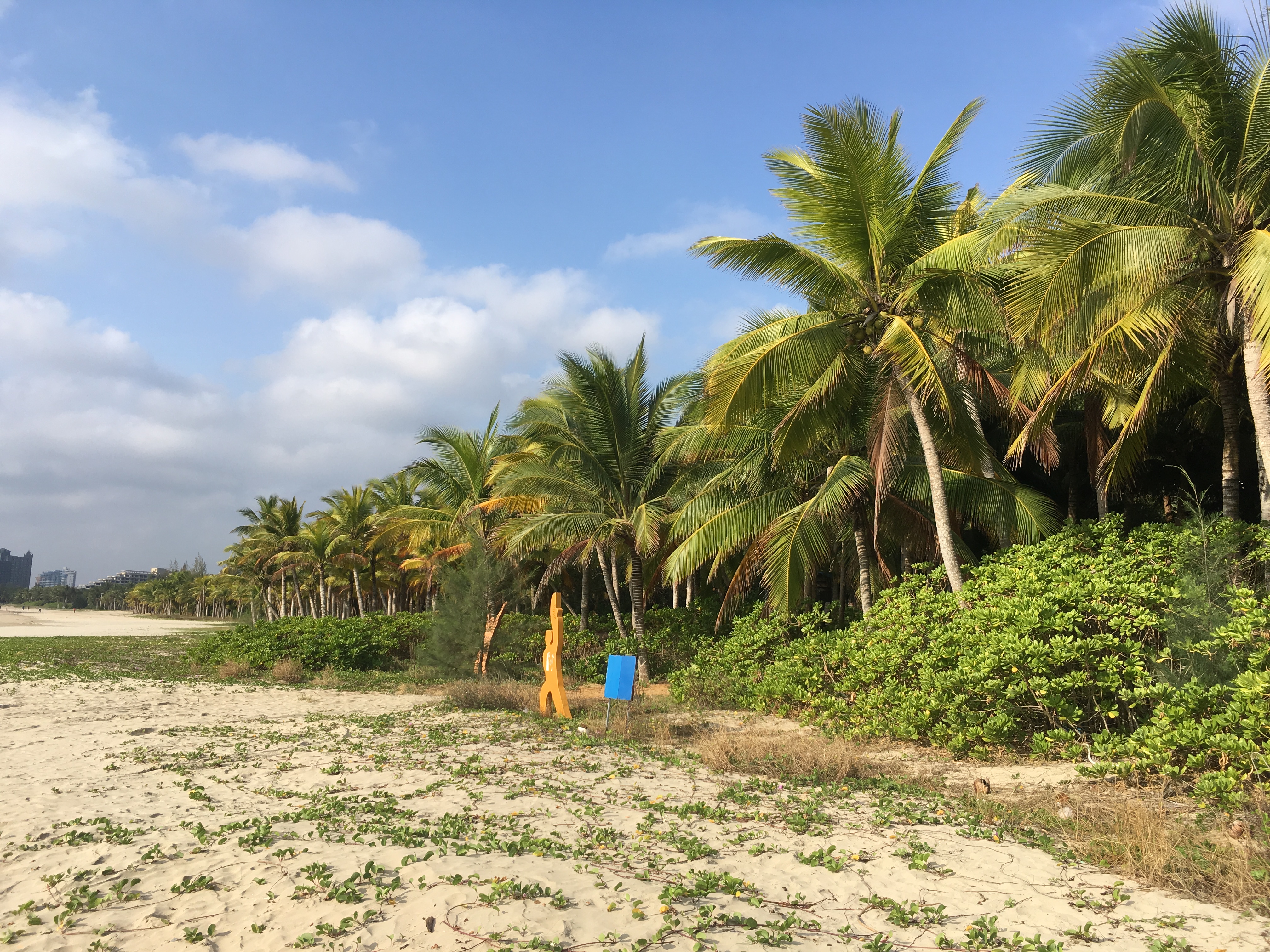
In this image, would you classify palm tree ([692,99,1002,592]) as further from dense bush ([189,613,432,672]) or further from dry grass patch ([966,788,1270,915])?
dense bush ([189,613,432,672])

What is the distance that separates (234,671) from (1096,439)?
61.9ft

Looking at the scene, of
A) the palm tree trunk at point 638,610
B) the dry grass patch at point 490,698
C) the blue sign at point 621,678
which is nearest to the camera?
the blue sign at point 621,678

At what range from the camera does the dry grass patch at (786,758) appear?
799 centimetres

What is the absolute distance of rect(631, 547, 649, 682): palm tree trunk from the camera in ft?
56.6

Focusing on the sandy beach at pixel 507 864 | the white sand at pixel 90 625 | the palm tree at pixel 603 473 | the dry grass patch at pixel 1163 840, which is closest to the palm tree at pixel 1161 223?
the dry grass patch at pixel 1163 840

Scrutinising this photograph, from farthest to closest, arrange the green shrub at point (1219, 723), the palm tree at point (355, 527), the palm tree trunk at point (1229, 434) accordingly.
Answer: the palm tree at point (355, 527) < the palm tree trunk at point (1229, 434) < the green shrub at point (1219, 723)

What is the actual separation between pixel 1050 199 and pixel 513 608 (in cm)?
1534

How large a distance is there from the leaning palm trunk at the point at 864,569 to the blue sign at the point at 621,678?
4816mm

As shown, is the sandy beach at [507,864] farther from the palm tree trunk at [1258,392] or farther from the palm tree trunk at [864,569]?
the palm tree trunk at [864,569]

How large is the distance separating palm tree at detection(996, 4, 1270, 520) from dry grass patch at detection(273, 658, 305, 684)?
1635 cm

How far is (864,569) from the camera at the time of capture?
13.6m

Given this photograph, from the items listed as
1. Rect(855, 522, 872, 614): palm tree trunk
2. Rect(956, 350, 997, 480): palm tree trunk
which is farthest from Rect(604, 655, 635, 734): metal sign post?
Rect(956, 350, 997, 480): palm tree trunk

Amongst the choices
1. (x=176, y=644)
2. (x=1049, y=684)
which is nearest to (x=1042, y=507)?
(x=1049, y=684)

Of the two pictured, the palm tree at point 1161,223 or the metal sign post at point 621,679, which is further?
the metal sign post at point 621,679
